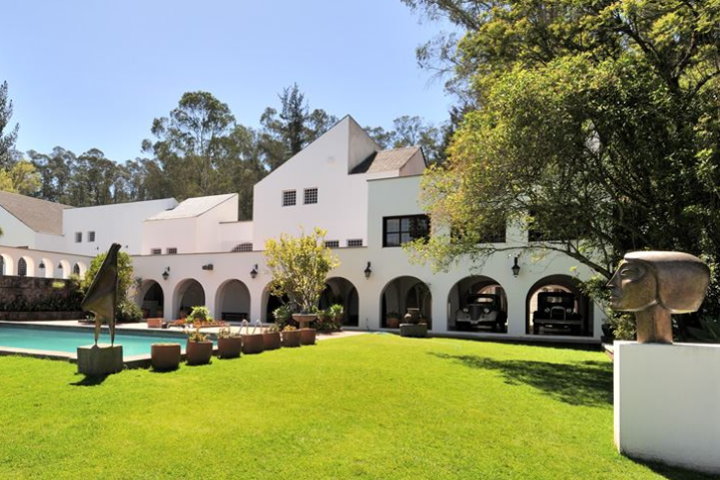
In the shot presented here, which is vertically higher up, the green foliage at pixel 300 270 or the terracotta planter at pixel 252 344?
the green foliage at pixel 300 270

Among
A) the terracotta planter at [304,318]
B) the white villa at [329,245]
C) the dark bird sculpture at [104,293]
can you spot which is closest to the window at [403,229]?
the white villa at [329,245]

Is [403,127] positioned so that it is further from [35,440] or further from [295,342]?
[35,440]

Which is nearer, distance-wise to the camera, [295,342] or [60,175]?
[295,342]

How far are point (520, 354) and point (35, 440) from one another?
10487 mm

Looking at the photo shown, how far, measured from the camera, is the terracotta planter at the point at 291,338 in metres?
12.0

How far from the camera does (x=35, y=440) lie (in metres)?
4.66

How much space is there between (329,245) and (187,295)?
9083mm

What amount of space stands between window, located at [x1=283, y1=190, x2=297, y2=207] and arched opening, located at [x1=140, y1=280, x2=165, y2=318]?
25.4 ft

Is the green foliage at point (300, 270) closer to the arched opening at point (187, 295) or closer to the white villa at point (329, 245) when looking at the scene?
the white villa at point (329, 245)

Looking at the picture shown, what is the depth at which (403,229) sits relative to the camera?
19.6 meters

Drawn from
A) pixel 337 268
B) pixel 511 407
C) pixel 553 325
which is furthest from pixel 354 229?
pixel 511 407

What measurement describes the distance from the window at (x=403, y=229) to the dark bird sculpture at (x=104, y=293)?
41.6 ft

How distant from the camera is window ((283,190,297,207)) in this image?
2616cm

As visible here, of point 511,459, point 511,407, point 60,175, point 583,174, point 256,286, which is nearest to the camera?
point 511,459
